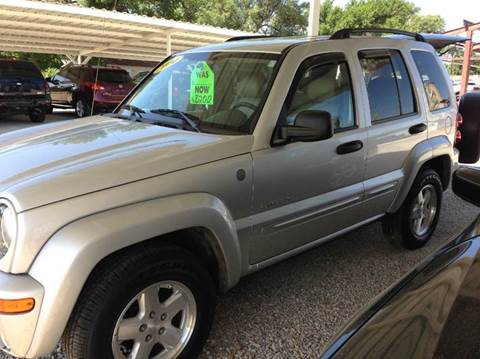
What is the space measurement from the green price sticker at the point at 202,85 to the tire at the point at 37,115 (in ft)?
37.1

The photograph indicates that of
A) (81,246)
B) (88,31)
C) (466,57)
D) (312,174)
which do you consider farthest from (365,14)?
(81,246)

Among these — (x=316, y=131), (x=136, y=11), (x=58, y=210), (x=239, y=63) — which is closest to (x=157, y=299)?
(x=58, y=210)

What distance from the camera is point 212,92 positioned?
3107 mm

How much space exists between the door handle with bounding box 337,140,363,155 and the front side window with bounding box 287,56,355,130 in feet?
0.42

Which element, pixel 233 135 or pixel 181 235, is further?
pixel 233 135

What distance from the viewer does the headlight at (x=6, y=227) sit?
6.48 feet

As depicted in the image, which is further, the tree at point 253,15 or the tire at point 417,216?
the tree at point 253,15

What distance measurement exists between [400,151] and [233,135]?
5.83ft

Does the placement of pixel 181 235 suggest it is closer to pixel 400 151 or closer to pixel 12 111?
pixel 400 151

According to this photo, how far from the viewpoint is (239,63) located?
323 cm

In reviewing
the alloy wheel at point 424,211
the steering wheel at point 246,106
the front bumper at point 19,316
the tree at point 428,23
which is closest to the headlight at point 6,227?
the front bumper at point 19,316

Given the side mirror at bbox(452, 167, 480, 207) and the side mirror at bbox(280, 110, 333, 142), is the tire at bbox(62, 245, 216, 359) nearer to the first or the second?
the side mirror at bbox(280, 110, 333, 142)

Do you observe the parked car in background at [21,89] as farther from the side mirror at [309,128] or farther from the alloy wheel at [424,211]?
the side mirror at [309,128]

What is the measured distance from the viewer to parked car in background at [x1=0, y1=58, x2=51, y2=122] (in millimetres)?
12383
